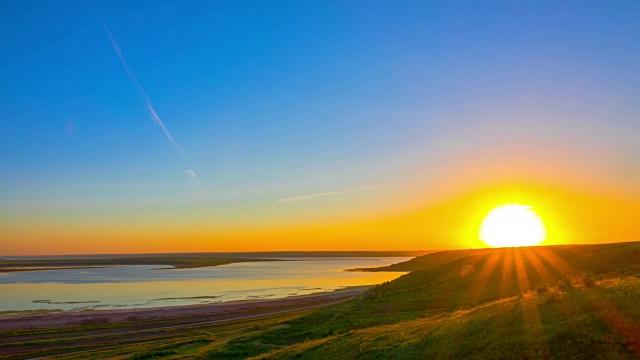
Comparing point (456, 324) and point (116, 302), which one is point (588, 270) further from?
point (116, 302)

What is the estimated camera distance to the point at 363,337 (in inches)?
1073

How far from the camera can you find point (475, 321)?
65.5ft

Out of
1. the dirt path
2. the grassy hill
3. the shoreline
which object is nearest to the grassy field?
the grassy hill

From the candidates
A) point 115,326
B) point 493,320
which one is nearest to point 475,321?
point 493,320

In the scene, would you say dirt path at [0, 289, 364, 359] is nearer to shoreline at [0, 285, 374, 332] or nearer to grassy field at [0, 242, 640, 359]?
shoreline at [0, 285, 374, 332]

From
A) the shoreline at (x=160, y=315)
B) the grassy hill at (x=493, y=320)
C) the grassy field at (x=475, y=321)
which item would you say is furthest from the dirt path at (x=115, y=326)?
the grassy hill at (x=493, y=320)

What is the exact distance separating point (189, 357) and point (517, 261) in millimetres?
46926

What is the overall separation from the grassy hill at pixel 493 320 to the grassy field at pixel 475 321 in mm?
59

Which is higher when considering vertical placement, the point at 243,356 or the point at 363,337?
the point at 363,337

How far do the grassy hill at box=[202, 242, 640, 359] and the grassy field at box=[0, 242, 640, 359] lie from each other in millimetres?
59

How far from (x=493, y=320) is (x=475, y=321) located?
3.84 ft

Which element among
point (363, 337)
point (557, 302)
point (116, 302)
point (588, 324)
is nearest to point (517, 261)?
point (363, 337)

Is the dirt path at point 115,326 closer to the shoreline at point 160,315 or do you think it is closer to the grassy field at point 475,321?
the shoreline at point 160,315

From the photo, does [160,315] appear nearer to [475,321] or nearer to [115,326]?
[115,326]
